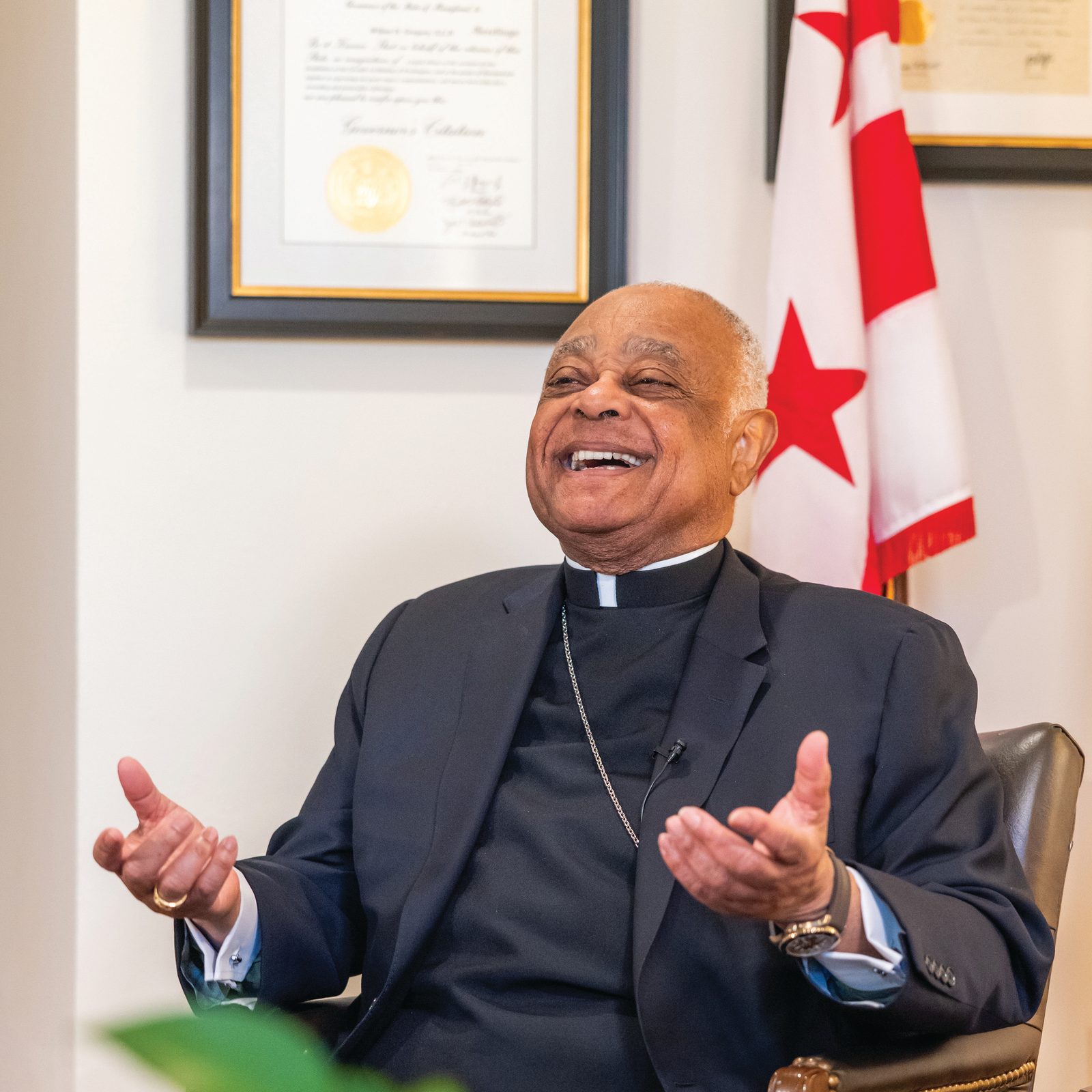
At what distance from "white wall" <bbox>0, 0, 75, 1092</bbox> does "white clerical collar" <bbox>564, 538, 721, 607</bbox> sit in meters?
1.09

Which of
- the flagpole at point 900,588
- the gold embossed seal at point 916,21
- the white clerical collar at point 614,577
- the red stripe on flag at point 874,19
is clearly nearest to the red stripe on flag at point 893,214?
the red stripe on flag at point 874,19

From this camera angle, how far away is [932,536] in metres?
2.40

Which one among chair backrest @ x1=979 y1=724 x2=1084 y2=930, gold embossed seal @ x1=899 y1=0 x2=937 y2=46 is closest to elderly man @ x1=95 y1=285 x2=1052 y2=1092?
chair backrest @ x1=979 y1=724 x2=1084 y2=930

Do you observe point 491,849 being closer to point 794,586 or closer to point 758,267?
point 794,586

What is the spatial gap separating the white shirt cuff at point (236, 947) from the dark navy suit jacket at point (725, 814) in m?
0.02

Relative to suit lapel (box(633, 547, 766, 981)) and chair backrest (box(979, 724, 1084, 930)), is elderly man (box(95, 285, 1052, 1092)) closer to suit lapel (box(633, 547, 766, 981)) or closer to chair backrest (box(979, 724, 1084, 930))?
suit lapel (box(633, 547, 766, 981))

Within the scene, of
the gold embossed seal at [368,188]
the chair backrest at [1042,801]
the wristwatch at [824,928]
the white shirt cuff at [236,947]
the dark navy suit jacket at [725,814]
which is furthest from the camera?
the gold embossed seal at [368,188]

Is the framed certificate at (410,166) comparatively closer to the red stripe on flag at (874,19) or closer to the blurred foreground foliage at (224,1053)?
the red stripe on flag at (874,19)

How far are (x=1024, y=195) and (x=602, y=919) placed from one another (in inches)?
69.1

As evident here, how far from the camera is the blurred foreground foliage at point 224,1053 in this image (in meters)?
0.44

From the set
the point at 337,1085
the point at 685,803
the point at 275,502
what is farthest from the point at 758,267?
the point at 337,1085

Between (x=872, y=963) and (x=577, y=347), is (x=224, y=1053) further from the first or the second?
(x=577, y=347)

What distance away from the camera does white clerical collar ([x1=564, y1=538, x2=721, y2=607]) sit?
200 centimetres

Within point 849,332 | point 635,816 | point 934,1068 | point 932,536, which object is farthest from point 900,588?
point 934,1068
